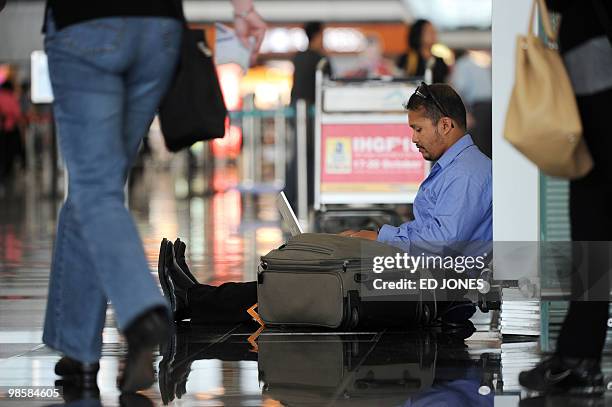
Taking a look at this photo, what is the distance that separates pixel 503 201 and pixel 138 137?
1.60 meters

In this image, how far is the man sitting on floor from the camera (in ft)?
17.4

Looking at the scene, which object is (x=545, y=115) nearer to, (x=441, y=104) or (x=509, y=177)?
(x=509, y=177)

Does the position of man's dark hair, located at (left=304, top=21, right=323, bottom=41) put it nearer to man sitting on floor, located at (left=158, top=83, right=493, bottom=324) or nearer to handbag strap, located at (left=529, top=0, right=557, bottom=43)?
man sitting on floor, located at (left=158, top=83, right=493, bottom=324)

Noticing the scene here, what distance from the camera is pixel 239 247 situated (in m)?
9.95

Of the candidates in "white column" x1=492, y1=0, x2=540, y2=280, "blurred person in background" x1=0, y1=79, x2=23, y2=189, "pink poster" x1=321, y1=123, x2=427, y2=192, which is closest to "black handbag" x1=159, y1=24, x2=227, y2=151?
"white column" x1=492, y1=0, x2=540, y2=280

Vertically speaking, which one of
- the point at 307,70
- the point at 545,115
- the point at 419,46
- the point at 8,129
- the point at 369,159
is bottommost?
the point at 369,159

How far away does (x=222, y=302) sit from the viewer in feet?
18.7

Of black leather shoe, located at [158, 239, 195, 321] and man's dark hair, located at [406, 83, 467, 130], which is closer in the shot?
man's dark hair, located at [406, 83, 467, 130]

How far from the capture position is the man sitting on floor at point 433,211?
531 cm

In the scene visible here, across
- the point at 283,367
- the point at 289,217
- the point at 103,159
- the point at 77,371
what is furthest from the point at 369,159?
the point at 103,159

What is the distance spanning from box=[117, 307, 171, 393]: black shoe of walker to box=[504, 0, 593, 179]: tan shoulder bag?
1081 millimetres

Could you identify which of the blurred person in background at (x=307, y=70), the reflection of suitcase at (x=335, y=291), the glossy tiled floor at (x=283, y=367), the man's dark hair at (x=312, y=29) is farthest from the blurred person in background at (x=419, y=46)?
the reflection of suitcase at (x=335, y=291)

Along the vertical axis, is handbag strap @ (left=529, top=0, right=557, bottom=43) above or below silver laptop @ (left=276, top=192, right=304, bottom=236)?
above

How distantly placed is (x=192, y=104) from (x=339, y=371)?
39.5 inches
